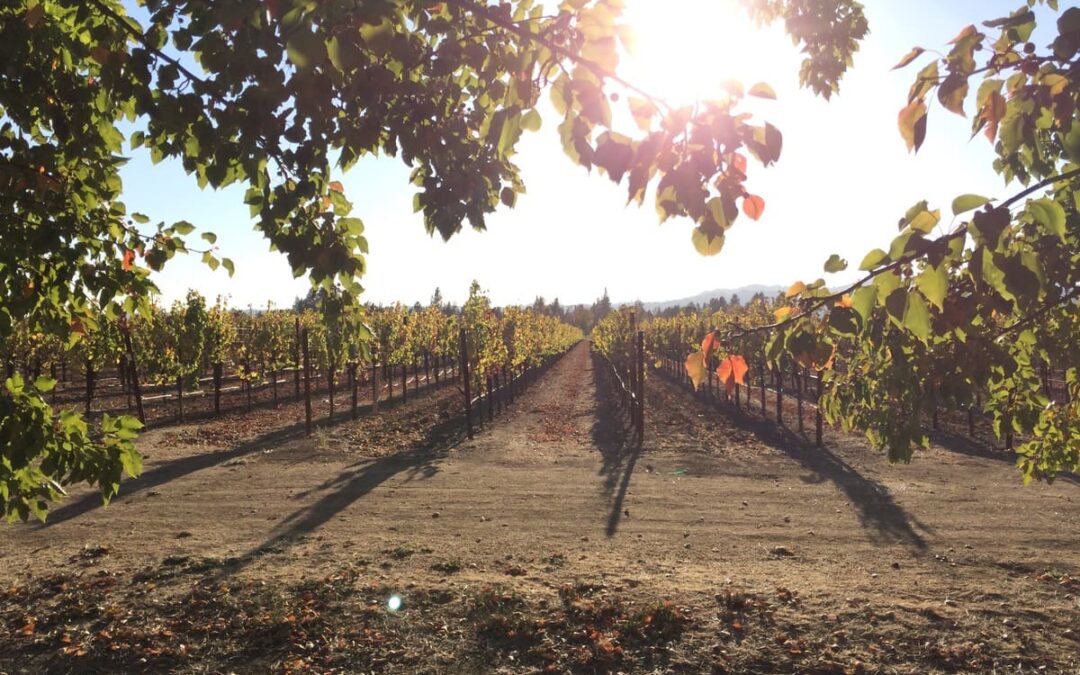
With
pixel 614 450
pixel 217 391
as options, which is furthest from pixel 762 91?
pixel 217 391

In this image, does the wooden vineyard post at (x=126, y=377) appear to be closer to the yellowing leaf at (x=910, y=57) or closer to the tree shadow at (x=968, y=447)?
the tree shadow at (x=968, y=447)

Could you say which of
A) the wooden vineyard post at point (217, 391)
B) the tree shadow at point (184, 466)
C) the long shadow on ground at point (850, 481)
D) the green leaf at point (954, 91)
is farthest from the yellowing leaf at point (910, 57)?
the wooden vineyard post at point (217, 391)

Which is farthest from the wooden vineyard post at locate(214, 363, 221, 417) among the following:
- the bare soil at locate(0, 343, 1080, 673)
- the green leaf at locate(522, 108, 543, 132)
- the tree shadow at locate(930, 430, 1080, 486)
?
the green leaf at locate(522, 108, 543, 132)

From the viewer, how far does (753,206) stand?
1787mm

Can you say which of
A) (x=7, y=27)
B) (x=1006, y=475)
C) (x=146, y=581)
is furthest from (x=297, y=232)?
(x=1006, y=475)

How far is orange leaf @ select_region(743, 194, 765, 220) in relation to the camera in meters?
1.77

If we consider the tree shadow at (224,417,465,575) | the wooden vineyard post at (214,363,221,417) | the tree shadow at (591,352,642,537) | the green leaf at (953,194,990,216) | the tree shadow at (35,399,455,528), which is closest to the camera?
the green leaf at (953,194,990,216)

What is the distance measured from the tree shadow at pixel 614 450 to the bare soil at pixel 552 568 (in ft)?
0.37

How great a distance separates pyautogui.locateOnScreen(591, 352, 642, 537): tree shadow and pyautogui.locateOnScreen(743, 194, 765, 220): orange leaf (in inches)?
292

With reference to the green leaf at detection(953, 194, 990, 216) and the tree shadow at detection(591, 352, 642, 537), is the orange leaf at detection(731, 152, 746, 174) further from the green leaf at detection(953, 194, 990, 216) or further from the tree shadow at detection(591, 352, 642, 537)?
the tree shadow at detection(591, 352, 642, 537)

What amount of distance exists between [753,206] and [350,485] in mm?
10989

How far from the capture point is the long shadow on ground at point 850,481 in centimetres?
876

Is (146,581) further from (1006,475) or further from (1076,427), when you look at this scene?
(1006,475)

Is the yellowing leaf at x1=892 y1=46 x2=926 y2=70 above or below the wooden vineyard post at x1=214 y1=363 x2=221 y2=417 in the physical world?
above
